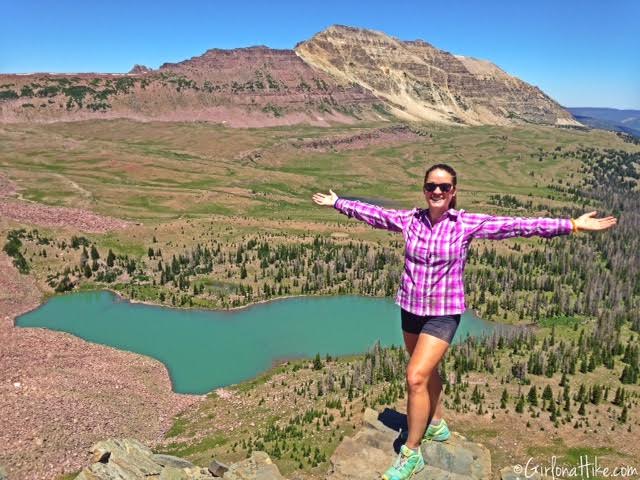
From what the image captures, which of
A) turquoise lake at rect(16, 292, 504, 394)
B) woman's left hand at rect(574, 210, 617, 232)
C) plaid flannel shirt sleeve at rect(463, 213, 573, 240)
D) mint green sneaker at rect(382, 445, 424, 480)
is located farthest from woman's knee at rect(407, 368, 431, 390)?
turquoise lake at rect(16, 292, 504, 394)

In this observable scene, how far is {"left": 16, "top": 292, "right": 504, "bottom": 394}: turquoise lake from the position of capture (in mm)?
58906

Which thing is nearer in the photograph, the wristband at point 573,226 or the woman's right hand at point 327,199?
the wristband at point 573,226

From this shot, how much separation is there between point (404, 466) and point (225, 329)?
191 feet

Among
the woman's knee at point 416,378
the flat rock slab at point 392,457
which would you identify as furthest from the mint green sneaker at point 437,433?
the woman's knee at point 416,378

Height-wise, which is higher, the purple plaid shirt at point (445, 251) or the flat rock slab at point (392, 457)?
the purple plaid shirt at point (445, 251)

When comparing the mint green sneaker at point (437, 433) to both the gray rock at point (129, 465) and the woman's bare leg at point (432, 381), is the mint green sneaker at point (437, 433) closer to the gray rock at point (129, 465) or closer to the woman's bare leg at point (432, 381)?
the woman's bare leg at point (432, 381)

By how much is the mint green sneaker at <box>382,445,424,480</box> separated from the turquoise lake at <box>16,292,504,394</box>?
42.1m

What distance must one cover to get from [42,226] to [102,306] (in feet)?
108

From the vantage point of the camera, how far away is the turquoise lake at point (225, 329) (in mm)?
58906

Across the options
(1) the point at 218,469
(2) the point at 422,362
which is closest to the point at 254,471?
(1) the point at 218,469

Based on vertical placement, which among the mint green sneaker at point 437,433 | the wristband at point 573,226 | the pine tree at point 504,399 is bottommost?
the pine tree at point 504,399

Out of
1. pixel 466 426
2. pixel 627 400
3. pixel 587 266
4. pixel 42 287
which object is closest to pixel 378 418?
pixel 466 426

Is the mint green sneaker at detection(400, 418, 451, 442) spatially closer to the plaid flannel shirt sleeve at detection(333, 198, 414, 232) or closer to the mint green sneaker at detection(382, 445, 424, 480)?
the mint green sneaker at detection(382, 445, 424, 480)

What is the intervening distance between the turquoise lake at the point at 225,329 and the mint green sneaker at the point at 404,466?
138 ft
